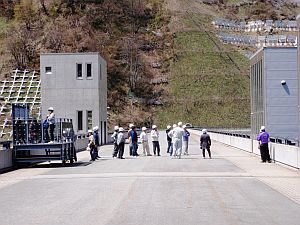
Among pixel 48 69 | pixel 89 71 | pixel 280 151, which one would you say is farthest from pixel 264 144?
pixel 48 69

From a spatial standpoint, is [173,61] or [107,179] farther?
[173,61]

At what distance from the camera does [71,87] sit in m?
55.2

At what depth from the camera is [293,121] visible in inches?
1916

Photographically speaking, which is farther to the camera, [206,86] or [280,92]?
[206,86]

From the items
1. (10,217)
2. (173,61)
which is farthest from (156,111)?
(10,217)

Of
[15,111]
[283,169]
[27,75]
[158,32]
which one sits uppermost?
[158,32]

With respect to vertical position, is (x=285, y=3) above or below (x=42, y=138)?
above

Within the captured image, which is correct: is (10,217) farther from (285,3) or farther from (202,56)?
(285,3)

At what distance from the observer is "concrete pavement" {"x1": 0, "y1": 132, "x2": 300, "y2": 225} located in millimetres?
12477

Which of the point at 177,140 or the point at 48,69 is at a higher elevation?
the point at 48,69

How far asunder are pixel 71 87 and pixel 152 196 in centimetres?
3997

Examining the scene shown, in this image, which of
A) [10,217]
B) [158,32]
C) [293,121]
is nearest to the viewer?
[10,217]

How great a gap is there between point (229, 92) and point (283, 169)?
8382 cm

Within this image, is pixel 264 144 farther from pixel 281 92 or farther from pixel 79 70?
pixel 79 70
